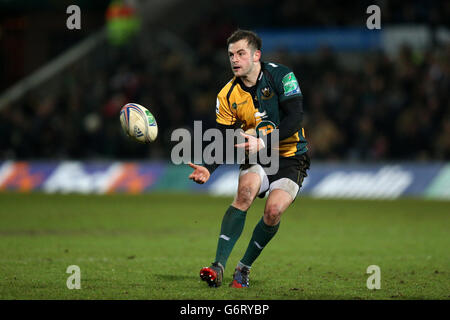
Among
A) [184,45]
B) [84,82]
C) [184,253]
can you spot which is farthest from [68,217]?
[184,45]

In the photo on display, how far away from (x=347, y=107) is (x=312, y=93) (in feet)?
4.71

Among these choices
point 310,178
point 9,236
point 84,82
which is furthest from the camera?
point 84,82

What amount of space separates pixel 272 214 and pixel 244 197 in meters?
0.36

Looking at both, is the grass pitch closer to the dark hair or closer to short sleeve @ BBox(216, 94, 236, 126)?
short sleeve @ BBox(216, 94, 236, 126)

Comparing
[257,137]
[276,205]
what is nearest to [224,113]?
[257,137]

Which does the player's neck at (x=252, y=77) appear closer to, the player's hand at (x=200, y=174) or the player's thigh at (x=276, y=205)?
the player's hand at (x=200, y=174)

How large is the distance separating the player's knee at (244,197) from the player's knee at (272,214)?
8.7 inches

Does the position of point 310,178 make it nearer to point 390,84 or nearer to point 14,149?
point 390,84

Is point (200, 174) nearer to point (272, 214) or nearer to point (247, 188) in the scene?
point (247, 188)

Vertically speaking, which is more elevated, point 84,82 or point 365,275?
point 84,82

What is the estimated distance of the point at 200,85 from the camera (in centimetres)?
2297

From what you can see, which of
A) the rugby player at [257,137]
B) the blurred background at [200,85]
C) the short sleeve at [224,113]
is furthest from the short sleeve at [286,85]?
the blurred background at [200,85]

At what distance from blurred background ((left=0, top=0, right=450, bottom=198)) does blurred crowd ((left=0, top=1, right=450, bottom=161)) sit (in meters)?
0.04

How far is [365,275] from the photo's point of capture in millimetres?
8602
